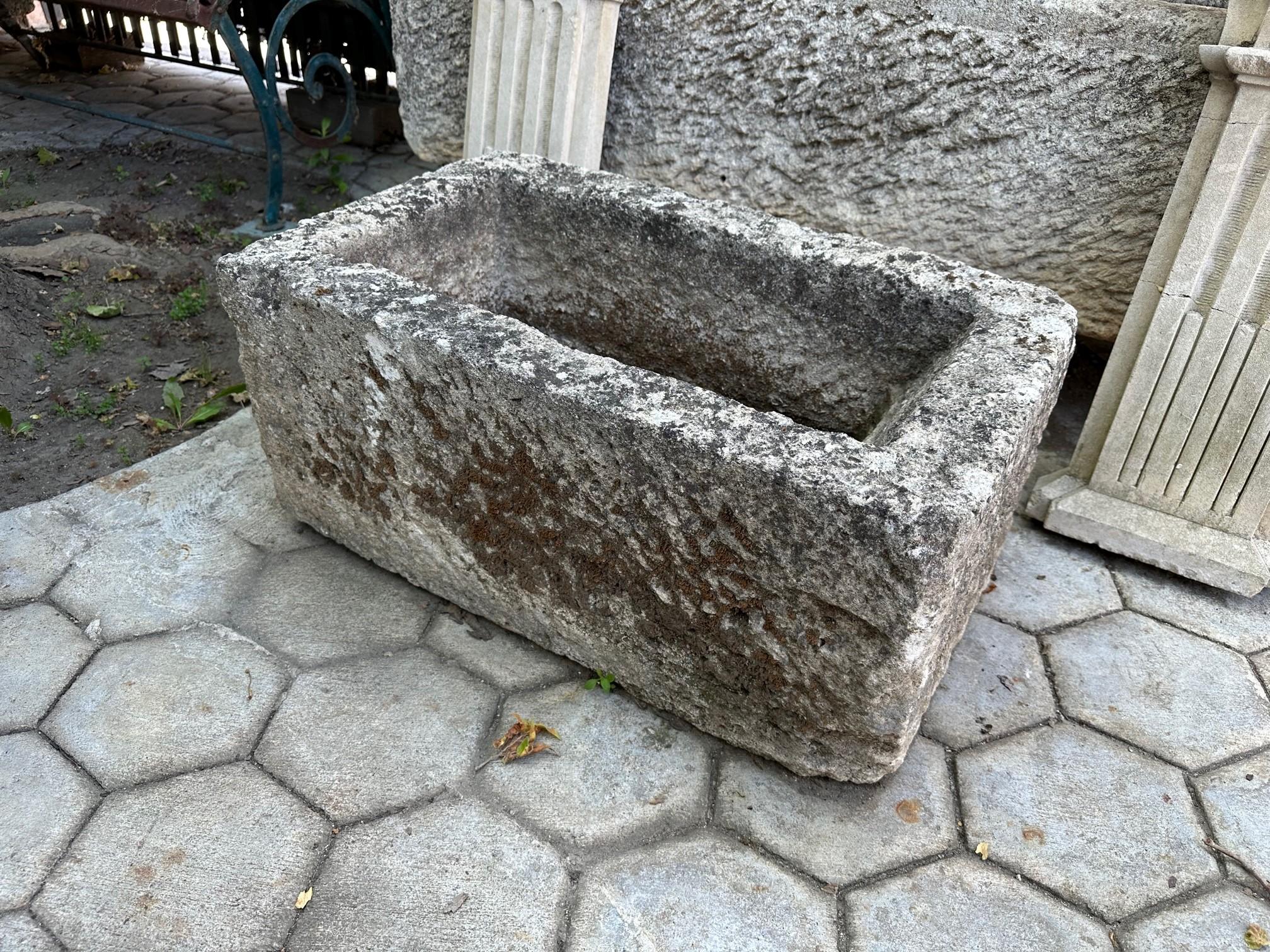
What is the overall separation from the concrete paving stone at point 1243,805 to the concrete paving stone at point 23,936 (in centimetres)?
177

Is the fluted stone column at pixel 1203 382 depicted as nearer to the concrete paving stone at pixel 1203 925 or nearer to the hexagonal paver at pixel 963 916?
the concrete paving stone at pixel 1203 925

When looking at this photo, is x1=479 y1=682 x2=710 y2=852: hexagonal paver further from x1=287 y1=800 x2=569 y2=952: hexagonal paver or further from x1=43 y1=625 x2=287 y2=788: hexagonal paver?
x1=43 y1=625 x2=287 y2=788: hexagonal paver

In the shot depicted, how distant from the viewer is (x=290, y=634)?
1.84 meters

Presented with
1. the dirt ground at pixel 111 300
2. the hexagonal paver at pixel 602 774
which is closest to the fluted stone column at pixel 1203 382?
the hexagonal paver at pixel 602 774

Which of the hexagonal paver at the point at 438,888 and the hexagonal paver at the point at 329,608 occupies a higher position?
the hexagonal paver at the point at 329,608

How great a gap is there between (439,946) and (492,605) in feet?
2.05

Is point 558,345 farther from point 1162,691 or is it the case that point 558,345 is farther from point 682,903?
point 1162,691

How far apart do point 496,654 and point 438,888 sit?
0.48 meters

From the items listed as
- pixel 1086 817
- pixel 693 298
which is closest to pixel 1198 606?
pixel 1086 817

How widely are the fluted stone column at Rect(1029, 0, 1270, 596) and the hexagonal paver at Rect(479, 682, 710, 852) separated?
3.68 ft

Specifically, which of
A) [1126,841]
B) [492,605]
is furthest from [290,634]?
A: [1126,841]

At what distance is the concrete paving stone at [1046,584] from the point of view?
2.03 meters

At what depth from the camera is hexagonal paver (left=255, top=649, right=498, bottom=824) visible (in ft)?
5.17

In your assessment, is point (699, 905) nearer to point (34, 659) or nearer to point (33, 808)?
point (33, 808)
